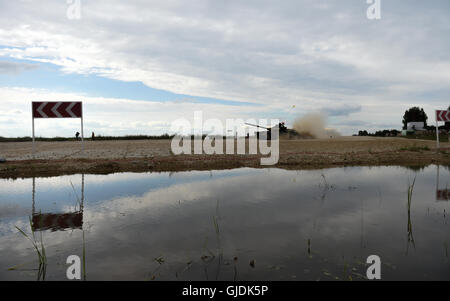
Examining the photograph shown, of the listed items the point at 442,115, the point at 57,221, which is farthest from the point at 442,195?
the point at 442,115

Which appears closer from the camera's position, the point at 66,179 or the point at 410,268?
the point at 410,268

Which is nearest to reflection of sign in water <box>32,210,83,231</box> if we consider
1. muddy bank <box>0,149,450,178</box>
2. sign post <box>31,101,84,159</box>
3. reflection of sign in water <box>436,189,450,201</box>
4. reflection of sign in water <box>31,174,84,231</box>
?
reflection of sign in water <box>31,174,84,231</box>

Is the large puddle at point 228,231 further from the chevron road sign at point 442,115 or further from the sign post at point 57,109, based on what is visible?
the chevron road sign at point 442,115

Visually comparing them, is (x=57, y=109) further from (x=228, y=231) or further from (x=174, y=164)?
(x=228, y=231)

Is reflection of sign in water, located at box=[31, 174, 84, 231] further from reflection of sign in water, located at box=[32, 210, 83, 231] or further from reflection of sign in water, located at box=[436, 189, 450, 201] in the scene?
reflection of sign in water, located at box=[436, 189, 450, 201]

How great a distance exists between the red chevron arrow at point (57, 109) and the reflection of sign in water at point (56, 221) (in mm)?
10857

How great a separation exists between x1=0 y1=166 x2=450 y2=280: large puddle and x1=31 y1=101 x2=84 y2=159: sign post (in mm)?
7695

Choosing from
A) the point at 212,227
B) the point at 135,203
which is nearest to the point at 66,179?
the point at 135,203

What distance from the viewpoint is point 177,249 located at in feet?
15.1

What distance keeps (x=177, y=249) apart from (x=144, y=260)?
528 millimetres

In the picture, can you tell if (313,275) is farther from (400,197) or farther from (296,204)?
(400,197)

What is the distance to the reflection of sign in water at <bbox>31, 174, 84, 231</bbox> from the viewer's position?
19.1ft

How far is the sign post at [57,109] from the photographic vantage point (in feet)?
53.4
